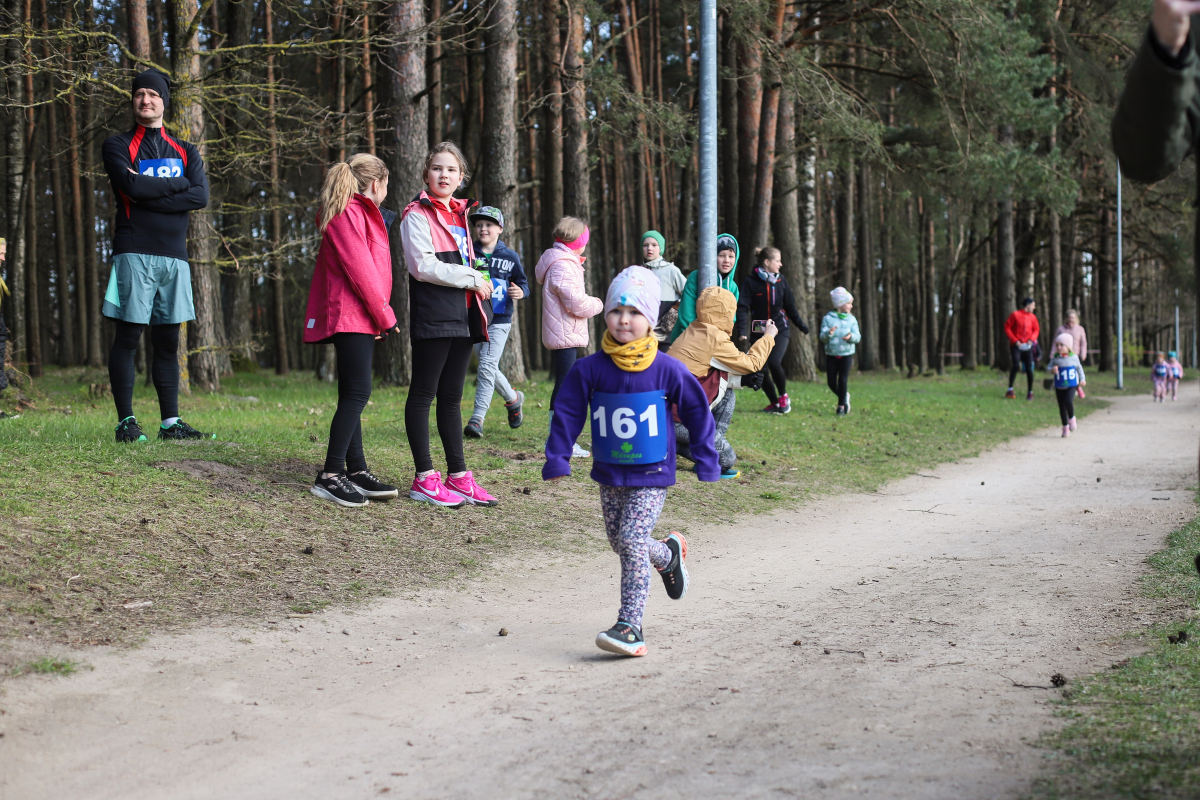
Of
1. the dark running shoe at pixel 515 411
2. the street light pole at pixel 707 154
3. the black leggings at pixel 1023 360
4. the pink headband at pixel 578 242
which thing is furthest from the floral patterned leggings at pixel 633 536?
the black leggings at pixel 1023 360

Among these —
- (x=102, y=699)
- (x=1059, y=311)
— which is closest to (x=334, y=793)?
(x=102, y=699)

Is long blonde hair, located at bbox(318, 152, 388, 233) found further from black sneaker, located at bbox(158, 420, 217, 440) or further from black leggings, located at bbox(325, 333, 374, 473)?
black sneaker, located at bbox(158, 420, 217, 440)

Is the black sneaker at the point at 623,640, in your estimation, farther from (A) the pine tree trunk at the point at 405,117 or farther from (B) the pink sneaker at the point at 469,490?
(A) the pine tree trunk at the point at 405,117

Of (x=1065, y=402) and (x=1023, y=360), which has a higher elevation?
(x=1023, y=360)

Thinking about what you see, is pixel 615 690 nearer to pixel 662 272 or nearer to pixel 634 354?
pixel 634 354

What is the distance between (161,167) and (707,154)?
5.20m

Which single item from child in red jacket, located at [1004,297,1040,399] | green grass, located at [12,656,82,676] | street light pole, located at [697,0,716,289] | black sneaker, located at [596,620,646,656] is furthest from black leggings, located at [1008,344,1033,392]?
green grass, located at [12,656,82,676]

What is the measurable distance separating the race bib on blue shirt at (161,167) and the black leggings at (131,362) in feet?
3.57

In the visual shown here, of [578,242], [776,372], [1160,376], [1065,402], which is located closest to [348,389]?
[578,242]

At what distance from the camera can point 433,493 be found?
6941 mm

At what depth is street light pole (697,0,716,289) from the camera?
9922 millimetres

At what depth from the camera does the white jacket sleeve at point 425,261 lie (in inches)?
257

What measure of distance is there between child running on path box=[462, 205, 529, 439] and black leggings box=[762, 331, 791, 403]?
489 centimetres

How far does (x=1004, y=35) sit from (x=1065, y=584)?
15.5 m
